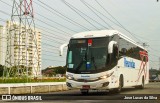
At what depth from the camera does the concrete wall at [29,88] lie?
78.7ft

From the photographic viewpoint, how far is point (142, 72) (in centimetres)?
3164

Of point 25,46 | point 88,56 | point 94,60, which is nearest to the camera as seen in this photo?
point 94,60

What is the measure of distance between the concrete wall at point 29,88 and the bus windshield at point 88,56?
18.9 feet

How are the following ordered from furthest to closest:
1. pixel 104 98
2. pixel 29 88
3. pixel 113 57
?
pixel 29 88
pixel 113 57
pixel 104 98

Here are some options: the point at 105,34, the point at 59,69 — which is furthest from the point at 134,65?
the point at 59,69

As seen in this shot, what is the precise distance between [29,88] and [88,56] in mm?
8265

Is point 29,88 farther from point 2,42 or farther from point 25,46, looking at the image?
point 2,42

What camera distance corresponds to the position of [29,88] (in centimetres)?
2683

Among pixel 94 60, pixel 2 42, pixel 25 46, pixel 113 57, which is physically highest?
pixel 2 42

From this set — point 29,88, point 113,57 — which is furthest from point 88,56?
point 29,88

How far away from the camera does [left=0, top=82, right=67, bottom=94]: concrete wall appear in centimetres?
2399

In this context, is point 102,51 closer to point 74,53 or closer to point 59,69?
point 74,53

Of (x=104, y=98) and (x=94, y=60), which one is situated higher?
(x=94, y=60)

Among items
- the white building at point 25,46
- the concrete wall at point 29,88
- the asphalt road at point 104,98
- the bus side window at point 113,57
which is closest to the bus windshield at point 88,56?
the bus side window at point 113,57
